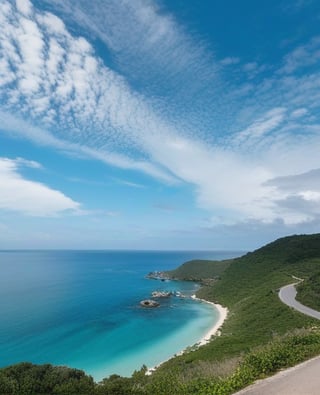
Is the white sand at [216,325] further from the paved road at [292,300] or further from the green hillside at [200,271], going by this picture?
the green hillside at [200,271]

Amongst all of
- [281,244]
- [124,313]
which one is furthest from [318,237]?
[124,313]

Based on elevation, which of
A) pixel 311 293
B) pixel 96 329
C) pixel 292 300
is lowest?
pixel 96 329

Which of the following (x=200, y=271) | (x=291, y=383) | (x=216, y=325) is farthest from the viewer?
(x=200, y=271)

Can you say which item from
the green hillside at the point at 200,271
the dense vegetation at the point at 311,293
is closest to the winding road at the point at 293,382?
the dense vegetation at the point at 311,293

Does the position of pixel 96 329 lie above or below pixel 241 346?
below

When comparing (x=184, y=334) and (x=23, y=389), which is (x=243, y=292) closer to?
(x=184, y=334)

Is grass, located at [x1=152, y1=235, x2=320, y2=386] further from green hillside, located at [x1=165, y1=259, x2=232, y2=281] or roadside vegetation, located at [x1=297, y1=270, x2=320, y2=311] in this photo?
green hillside, located at [x1=165, y1=259, x2=232, y2=281]

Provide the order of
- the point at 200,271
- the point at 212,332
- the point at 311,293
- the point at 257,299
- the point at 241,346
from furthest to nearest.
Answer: the point at 200,271 → the point at 257,299 → the point at 212,332 → the point at 311,293 → the point at 241,346

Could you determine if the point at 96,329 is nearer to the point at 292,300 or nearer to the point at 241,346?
the point at 241,346

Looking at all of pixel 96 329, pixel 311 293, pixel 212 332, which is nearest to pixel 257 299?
pixel 311 293
